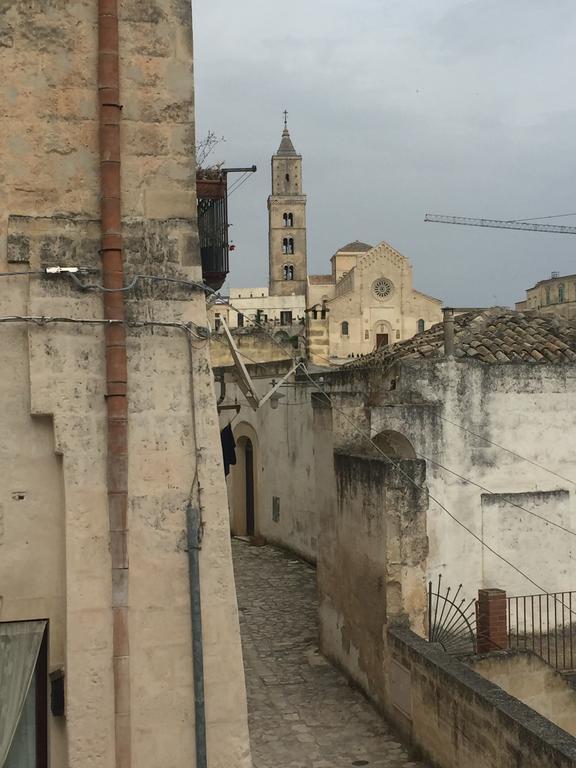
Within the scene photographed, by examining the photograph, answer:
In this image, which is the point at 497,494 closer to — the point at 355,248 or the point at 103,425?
the point at 103,425

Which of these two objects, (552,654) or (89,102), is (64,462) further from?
(552,654)

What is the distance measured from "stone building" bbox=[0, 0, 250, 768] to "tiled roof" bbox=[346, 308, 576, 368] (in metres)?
7.15

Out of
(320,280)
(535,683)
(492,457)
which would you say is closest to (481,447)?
(492,457)

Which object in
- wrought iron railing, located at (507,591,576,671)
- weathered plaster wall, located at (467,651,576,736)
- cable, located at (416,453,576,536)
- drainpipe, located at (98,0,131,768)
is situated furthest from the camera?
cable, located at (416,453,576,536)

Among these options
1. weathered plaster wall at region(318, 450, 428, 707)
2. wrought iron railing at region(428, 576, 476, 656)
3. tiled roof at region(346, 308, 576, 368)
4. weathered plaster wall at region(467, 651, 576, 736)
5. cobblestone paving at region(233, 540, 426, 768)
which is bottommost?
cobblestone paving at region(233, 540, 426, 768)

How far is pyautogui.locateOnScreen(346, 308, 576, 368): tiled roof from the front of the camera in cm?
1351

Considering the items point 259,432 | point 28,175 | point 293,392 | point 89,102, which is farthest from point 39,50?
point 259,432

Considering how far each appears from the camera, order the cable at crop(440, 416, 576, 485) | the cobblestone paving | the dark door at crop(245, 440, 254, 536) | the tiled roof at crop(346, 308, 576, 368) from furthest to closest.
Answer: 1. the dark door at crop(245, 440, 254, 536)
2. the tiled roof at crop(346, 308, 576, 368)
3. the cable at crop(440, 416, 576, 485)
4. the cobblestone paving

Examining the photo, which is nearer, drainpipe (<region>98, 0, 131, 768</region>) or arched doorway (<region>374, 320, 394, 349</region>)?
drainpipe (<region>98, 0, 131, 768</region>)

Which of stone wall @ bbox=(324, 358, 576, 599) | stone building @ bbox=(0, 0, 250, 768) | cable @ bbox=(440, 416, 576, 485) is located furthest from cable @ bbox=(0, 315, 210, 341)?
cable @ bbox=(440, 416, 576, 485)

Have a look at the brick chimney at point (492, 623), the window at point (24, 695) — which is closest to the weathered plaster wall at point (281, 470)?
the brick chimney at point (492, 623)

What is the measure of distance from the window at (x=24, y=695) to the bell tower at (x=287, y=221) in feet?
263

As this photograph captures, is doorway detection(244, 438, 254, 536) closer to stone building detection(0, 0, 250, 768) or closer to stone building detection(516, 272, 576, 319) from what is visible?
stone building detection(0, 0, 250, 768)

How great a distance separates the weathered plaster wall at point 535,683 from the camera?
9.67 meters
